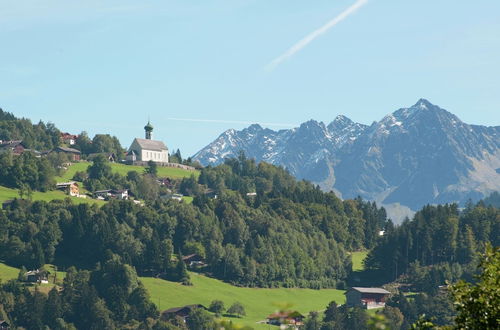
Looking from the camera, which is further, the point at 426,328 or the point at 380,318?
the point at 426,328

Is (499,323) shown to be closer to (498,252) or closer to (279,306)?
(498,252)

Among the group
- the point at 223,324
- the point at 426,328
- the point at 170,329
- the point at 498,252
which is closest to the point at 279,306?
the point at 223,324

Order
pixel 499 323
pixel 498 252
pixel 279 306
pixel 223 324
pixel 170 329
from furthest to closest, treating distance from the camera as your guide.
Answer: pixel 170 329 < pixel 498 252 < pixel 499 323 < pixel 223 324 < pixel 279 306

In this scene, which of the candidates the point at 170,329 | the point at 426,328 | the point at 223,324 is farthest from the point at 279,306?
the point at 170,329

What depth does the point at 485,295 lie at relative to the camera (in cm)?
3934

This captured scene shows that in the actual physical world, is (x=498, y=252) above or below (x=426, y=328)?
above

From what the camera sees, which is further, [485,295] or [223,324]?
[485,295]

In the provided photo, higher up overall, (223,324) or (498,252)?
(498,252)

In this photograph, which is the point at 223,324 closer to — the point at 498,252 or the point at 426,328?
the point at 426,328

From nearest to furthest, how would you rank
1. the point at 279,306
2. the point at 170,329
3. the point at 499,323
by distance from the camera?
the point at 279,306
the point at 499,323
the point at 170,329

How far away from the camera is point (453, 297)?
39.8 metres

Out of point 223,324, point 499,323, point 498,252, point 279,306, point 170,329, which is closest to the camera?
point 279,306

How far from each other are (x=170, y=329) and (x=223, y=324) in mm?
171639

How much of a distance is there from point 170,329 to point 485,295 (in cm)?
16384
